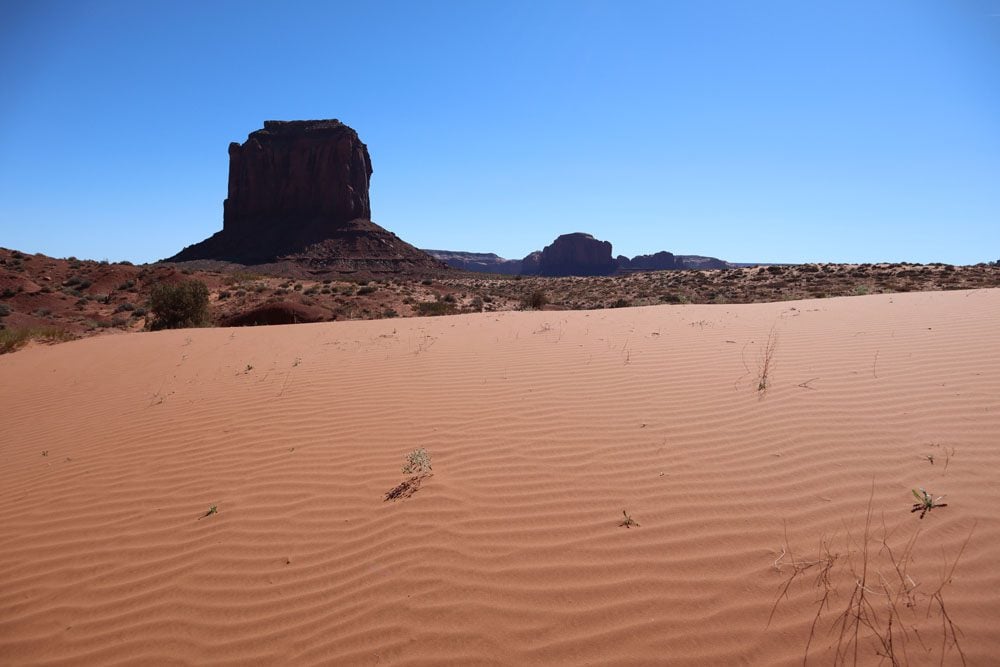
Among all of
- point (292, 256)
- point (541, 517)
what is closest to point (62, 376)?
point (541, 517)

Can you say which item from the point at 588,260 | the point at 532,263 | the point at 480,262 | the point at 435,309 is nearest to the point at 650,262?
the point at 588,260

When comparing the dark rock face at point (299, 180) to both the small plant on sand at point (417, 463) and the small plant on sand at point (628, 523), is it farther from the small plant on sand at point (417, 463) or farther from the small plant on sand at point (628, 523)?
the small plant on sand at point (628, 523)

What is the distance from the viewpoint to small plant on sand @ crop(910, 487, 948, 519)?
281cm

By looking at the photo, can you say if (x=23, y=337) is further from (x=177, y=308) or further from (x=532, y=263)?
(x=532, y=263)

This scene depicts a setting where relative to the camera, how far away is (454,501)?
3482mm

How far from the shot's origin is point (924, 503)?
2.86m

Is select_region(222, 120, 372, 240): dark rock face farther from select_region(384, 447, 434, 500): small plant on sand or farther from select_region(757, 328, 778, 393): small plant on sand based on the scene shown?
select_region(384, 447, 434, 500): small plant on sand

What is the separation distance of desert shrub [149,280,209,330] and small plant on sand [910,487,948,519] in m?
19.6

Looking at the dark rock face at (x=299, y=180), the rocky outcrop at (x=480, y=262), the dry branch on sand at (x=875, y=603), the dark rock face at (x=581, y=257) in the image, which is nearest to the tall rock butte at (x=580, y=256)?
the dark rock face at (x=581, y=257)

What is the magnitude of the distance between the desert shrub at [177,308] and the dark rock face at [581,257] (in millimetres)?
100359

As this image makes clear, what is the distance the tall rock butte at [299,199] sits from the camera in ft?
214

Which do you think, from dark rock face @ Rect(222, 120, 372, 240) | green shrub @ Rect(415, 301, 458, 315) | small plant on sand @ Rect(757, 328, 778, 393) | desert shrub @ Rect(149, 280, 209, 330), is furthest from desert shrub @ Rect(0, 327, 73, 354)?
dark rock face @ Rect(222, 120, 372, 240)

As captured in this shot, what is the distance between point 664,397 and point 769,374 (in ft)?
4.62

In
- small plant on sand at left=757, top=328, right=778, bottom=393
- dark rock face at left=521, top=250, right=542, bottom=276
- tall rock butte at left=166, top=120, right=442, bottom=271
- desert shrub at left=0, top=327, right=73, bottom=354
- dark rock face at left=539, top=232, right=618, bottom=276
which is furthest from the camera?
dark rock face at left=521, top=250, right=542, bottom=276
